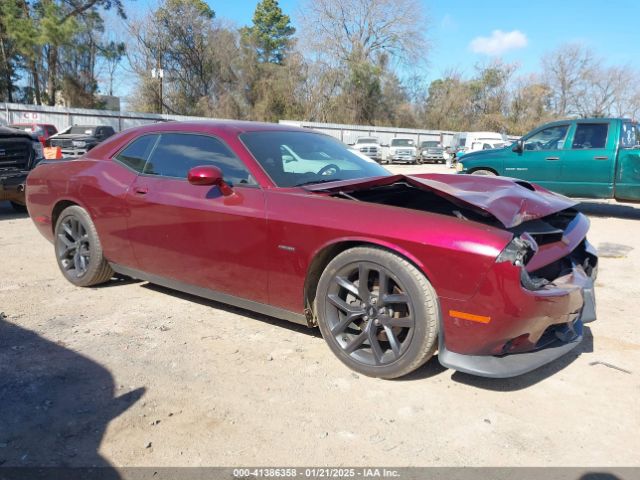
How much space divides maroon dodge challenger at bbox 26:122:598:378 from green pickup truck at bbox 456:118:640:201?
619 centimetres

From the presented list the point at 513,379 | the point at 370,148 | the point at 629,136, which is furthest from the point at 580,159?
the point at 370,148

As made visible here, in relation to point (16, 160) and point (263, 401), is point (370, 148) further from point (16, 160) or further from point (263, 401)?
point (263, 401)

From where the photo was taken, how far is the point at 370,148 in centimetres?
2964

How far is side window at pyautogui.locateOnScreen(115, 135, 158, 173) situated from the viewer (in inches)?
165

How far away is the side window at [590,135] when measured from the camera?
925 cm

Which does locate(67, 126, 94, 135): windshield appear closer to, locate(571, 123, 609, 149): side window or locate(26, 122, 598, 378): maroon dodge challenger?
locate(26, 122, 598, 378): maroon dodge challenger

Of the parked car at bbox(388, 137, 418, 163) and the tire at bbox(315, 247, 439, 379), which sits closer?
the tire at bbox(315, 247, 439, 379)

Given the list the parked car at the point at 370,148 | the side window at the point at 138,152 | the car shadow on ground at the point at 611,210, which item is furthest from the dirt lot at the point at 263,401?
the parked car at the point at 370,148

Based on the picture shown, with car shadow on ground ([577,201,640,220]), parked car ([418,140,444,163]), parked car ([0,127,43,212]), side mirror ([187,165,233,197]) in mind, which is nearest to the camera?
side mirror ([187,165,233,197])

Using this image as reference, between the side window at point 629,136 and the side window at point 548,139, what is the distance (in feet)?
3.06

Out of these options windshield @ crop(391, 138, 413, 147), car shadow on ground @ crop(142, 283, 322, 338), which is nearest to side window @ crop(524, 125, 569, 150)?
car shadow on ground @ crop(142, 283, 322, 338)

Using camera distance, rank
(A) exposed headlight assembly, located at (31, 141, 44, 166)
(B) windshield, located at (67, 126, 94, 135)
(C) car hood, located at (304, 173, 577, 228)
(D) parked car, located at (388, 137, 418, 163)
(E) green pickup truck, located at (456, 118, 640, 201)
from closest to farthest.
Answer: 1. (C) car hood, located at (304, 173, 577, 228)
2. (A) exposed headlight assembly, located at (31, 141, 44, 166)
3. (E) green pickup truck, located at (456, 118, 640, 201)
4. (B) windshield, located at (67, 126, 94, 135)
5. (D) parked car, located at (388, 137, 418, 163)

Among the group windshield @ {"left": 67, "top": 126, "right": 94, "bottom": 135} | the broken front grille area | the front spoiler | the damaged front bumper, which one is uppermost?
windshield @ {"left": 67, "top": 126, "right": 94, "bottom": 135}

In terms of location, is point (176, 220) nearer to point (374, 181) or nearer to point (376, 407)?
point (374, 181)
